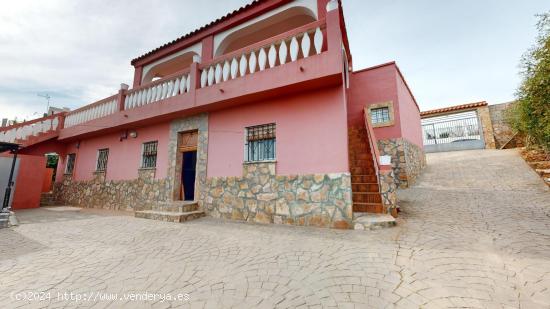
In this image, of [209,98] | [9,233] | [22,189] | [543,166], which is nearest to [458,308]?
[209,98]

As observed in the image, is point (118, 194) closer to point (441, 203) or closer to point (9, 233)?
point (9, 233)

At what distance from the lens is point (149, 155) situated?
28.6ft

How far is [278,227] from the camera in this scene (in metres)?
5.24

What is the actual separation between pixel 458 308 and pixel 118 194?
10.8 m

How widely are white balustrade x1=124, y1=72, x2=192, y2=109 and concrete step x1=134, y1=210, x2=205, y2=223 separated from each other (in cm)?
391

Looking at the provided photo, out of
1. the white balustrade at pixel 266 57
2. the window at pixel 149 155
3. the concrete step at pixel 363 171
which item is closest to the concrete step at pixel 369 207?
the concrete step at pixel 363 171

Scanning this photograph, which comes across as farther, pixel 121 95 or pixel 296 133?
pixel 121 95

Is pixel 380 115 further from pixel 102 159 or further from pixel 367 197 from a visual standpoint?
pixel 102 159

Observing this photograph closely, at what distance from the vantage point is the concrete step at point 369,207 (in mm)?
5301

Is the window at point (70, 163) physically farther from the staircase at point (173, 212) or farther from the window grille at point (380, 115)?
the window grille at point (380, 115)

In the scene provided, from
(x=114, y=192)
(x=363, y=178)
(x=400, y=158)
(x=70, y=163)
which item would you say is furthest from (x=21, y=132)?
(x=400, y=158)

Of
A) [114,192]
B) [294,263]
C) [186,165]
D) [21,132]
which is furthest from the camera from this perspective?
[21,132]

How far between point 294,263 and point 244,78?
190 inches

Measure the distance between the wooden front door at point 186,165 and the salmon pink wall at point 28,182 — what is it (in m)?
8.11
